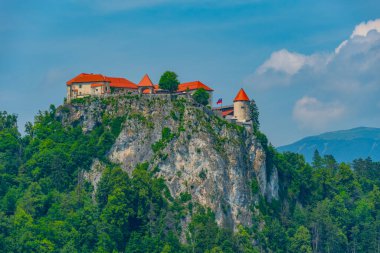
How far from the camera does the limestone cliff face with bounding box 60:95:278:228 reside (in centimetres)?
10938

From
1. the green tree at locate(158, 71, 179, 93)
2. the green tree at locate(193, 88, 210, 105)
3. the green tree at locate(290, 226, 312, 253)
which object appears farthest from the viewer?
the green tree at locate(158, 71, 179, 93)

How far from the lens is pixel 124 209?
102m

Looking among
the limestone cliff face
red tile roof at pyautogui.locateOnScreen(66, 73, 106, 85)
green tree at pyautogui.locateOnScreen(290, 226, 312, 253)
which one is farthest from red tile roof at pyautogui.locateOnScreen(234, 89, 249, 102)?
green tree at pyautogui.locateOnScreen(290, 226, 312, 253)

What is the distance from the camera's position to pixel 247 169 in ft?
377

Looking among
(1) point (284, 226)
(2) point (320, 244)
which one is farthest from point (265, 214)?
(2) point (320, 244)

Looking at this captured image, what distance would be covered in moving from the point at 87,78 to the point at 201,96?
1827 centimetres

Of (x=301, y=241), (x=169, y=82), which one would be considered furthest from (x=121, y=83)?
(x=301, y=241)

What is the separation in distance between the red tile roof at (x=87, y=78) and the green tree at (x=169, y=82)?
9413 mm

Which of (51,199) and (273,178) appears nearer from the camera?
(51,199)

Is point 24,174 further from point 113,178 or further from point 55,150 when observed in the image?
point 113,178

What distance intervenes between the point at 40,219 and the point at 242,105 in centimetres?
3489

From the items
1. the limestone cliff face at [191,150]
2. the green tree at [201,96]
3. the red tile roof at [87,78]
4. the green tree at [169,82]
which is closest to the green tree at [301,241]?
the limestone cliff face at [191,150]

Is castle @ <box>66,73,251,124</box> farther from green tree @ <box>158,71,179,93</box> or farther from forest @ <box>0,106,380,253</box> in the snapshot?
forest @ <box>0,106,380,253</box>

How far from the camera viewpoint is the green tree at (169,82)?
382 ft
